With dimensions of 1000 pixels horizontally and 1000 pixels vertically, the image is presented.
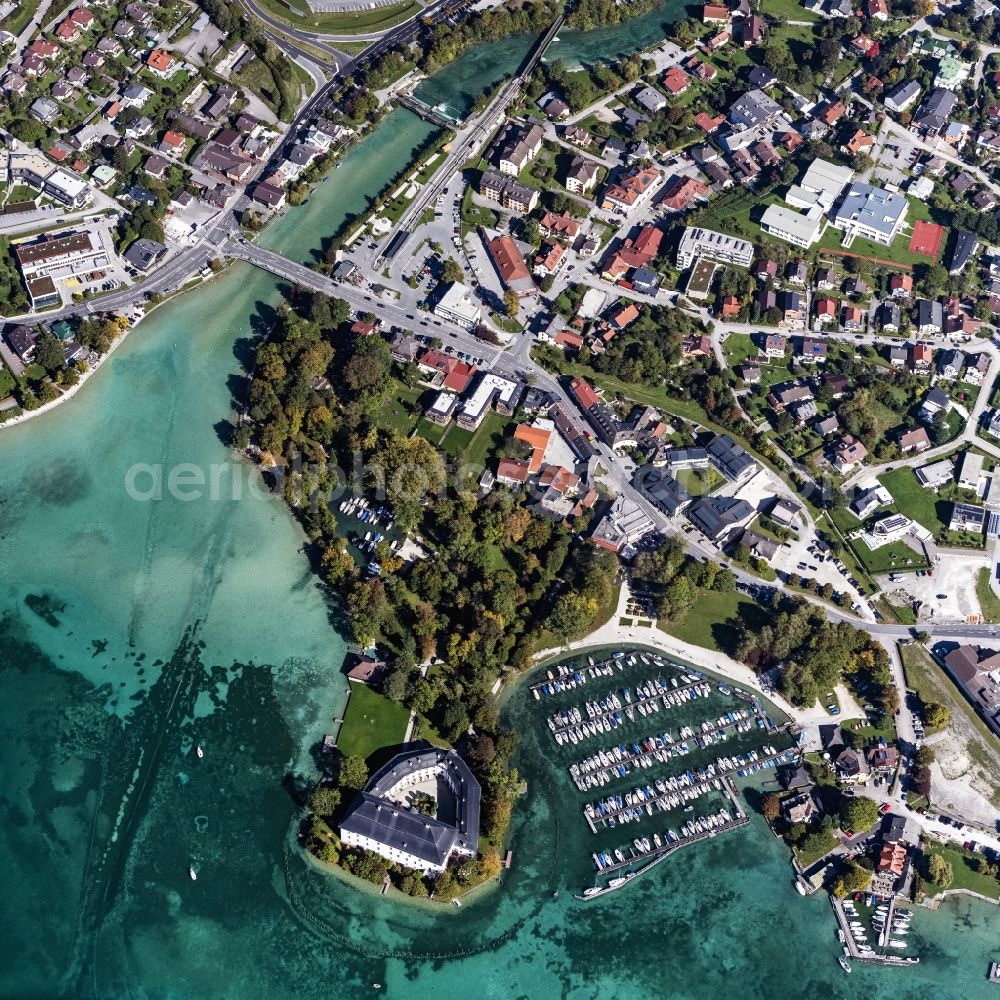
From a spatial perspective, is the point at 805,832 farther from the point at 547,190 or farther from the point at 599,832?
the point at 547,190

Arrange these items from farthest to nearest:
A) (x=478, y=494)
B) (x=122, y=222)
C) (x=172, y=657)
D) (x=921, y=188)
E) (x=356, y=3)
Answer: (x=356, y=3)
(x=921, y=188)
(x=122, y=222)
(x=478, y=494)
(x=172, y=657)

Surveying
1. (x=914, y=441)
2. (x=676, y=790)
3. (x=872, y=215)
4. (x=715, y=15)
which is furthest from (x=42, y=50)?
(x=676, y=790)

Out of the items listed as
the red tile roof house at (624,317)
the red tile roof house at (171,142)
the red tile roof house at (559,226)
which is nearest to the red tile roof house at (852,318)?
the red tile roof house at (624,317)

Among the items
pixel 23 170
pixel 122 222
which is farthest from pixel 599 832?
pixel 23 170

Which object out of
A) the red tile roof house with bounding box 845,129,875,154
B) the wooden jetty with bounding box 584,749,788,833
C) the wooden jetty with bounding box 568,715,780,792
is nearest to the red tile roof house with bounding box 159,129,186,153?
the red tile roof house with bounding box 845,129,875,154

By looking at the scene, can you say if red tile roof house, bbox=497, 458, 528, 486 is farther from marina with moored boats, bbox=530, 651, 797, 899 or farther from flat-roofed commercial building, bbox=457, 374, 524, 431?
marina with moored boats, bbox=530, 651, 797, 899

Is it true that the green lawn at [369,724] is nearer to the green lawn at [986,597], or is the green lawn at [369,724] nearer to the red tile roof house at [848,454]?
the red tile roof house at [848,454]

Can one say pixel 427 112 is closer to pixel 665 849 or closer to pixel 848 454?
pixel 848 454
